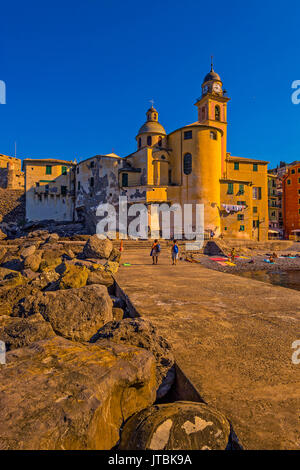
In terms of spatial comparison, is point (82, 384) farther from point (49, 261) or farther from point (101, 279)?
point (49, 261)

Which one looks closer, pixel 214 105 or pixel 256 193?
pixel 214 105

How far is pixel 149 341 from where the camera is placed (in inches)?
118

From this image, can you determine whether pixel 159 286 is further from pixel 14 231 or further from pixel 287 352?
pixel 14 231

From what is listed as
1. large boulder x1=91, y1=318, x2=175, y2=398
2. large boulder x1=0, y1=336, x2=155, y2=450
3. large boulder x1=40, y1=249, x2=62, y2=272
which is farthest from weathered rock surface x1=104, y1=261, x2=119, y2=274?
large boulder x1=0, y1=336, x2=155, y2=450

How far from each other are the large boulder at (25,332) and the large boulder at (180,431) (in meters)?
2.17

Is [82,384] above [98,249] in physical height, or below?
below

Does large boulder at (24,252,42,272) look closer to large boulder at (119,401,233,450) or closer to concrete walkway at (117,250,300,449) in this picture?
concrete walkway at (117,250,300,449)

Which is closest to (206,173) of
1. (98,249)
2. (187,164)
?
(187,164)

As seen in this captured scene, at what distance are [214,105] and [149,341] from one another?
37090 millimetres

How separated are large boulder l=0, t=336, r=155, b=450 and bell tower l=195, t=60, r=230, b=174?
114ft

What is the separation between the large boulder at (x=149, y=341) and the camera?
264 centimetres

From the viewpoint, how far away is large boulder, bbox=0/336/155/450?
1615 mm

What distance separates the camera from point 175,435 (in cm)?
168

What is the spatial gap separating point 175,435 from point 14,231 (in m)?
44.4
